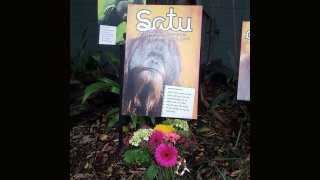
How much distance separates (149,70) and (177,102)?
0.27 meters

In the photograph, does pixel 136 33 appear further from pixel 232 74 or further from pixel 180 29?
pixel 232 74

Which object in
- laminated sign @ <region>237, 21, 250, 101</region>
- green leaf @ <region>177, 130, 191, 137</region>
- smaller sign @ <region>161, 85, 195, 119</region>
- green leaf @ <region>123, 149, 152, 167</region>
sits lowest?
green leaf @ <region>123, 149, 152, 167</region>

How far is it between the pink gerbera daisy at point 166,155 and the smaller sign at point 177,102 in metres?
0.45

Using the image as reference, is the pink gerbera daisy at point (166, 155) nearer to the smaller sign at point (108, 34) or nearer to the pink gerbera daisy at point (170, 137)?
the pink gerbera daisy at point (170, 137)

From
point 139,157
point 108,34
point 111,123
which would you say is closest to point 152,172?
point 139,157

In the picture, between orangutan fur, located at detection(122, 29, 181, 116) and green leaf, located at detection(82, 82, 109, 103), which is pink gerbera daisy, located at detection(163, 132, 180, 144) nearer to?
orangutan fur, located at detection(122, 29, 181, 116)

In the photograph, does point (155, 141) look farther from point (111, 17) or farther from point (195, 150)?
point (111, 17)

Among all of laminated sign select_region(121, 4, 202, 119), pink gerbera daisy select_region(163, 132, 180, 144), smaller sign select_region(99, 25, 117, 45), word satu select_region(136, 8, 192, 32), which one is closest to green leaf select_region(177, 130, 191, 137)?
laminated sign select_region(121, 4, 202, 119)

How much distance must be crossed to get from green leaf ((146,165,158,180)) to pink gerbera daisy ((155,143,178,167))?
114 mm

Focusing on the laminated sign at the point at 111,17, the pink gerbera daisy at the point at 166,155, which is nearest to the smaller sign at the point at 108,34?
the laminated sign at the point at 111,17

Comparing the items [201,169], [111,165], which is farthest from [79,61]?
[201,169]

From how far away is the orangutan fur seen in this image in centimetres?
267

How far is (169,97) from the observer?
268 centimetres

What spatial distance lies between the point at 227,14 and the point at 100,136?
7.81ft
